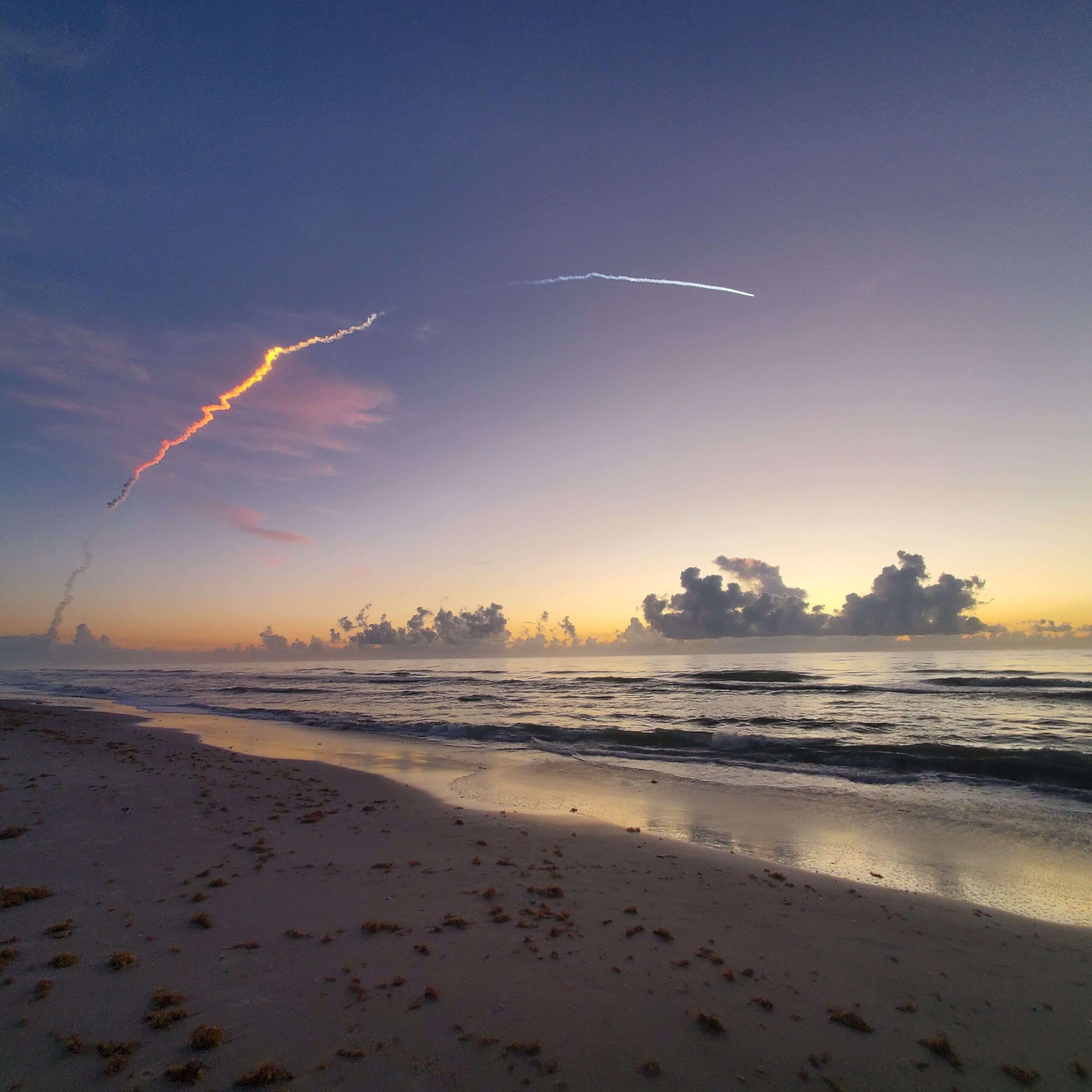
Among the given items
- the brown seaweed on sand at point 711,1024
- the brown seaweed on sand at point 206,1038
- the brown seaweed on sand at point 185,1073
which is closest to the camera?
the brown seaweed on sand at point 185,1073

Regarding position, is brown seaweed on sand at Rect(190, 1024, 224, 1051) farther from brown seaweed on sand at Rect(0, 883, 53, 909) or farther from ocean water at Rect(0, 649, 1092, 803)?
ocean water at Rect(0, 649, 1092, 803)

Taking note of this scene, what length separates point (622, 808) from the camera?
13367mm

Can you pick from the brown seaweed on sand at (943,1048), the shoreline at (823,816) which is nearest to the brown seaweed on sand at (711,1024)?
the brown seaweed on sand at (943,1048)

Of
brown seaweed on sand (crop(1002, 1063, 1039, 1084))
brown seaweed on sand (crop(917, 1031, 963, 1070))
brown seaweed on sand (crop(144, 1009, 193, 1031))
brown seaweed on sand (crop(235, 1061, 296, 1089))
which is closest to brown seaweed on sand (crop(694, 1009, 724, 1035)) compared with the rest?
brown seaweed on sand (crop(917, 1031, 963, 1070))

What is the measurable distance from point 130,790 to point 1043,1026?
16275 mm

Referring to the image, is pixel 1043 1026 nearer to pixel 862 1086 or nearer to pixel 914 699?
pixel 862 1086

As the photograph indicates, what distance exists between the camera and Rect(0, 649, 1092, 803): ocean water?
18.9 meters

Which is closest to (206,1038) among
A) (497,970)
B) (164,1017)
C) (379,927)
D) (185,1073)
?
(185,1073)

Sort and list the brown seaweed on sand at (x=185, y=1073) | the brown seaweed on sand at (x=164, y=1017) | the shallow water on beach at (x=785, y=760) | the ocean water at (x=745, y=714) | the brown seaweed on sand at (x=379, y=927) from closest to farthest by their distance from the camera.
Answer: the brown seaweed on sand at (x=185, y=1073)
the brown seaweed on sand at (x=164, y=1017)
the brown seaweed on sand at (x=379, y=927)
the shallow water on beach at (x=785, y=760)
the ocean water at (x=745, y=714)

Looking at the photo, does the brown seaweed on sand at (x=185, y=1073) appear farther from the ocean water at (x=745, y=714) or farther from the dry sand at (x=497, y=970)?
the ocean water at (x=745, y=714)

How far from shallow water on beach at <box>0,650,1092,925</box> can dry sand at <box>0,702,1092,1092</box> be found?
8.16ft

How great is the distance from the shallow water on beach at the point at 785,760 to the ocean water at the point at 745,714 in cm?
18

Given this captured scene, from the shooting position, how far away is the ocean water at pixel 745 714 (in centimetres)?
1892

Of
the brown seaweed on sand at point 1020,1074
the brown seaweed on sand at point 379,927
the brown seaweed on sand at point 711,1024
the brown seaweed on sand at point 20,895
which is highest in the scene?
the brown seaweed on sand at point 20,895
